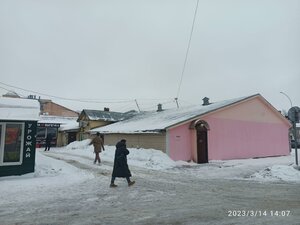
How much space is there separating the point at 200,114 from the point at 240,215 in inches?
613

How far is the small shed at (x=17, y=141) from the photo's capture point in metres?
12.5

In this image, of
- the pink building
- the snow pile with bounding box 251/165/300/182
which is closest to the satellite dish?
the snow pile with bounding box 251/165/300/182

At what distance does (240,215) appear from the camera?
22.9 ft

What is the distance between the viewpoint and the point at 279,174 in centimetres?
1361

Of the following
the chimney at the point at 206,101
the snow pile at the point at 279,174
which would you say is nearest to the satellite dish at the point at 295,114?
the snow pile at the point at 279,174

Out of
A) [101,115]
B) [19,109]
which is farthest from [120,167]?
[101,115]

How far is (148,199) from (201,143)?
540 inches

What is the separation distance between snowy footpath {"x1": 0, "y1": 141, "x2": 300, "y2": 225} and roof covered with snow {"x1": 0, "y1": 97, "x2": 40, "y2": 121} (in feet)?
7.84

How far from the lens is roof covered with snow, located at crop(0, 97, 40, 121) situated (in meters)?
12.9

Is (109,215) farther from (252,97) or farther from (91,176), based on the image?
(252,97)

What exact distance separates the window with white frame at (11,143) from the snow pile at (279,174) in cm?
1012

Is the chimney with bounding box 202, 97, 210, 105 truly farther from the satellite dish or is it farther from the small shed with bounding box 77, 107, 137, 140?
the satellite dish

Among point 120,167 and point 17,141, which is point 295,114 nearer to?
point 120,167
